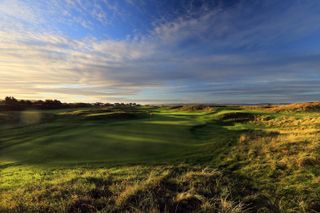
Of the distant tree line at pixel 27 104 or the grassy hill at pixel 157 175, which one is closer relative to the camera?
the grassy hill at pixel 157 175

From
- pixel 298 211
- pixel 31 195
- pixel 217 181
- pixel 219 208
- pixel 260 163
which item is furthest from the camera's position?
pixel 260 163

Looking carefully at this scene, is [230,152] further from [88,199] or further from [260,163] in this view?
[88,199]

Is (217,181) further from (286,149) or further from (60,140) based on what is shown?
(60,140)

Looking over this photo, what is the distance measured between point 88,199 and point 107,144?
9470 mm

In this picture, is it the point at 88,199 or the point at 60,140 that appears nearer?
the point at 88,199

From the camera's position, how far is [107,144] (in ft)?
49.8

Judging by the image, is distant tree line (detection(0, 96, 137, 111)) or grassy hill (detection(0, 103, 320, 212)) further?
distant tree line (detection(0, 96, 137, 111))

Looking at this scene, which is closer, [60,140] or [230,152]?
[230,152]

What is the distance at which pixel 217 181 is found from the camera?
24.7ft

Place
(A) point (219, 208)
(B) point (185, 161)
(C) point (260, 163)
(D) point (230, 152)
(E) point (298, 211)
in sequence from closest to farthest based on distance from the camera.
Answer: (A) point (219, 208) → (E) point (298, 211) → (C) point (260, 163) → (B) point (185, 161) → (D) point (230, 152)

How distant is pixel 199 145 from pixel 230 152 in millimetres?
2364

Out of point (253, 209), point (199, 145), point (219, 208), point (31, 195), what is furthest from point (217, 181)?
point (199, 145)

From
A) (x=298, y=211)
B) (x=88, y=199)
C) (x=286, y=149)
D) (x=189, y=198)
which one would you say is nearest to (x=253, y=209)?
(x=298, y=211)

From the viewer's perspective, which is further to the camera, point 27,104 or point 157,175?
point 27,104
